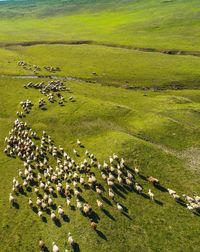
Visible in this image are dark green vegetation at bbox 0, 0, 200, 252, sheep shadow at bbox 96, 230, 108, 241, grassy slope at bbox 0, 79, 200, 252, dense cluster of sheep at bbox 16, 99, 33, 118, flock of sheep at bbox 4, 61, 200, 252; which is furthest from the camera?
dense cluster of sheep at bbox 16, 99, 33, 118

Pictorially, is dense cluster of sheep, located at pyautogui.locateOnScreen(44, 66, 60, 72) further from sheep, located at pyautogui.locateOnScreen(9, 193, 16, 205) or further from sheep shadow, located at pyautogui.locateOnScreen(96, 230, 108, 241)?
sheep shadow, located at pyautogui.locateOnScreen(96, 230, 108, 241)

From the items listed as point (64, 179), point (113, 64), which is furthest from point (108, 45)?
point (64, 179)

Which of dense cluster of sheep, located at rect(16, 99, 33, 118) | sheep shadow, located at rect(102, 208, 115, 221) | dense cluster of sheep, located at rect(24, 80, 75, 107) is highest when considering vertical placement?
dense cluster of sheep, located at rect(24, 80, 75, 107)

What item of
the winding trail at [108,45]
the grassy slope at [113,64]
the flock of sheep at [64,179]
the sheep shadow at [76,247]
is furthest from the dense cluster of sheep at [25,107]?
the winding trail at [108,45]

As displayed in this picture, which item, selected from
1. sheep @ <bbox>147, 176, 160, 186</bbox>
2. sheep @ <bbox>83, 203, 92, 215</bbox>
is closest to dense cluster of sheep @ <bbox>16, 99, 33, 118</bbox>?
sheep @ <bbox>147, 176, 160, 186</bbox>

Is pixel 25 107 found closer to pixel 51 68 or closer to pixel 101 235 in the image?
pixel 51 68

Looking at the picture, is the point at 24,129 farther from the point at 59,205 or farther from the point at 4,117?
the point at 59,205

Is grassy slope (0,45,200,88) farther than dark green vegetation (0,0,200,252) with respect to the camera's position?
Yes
